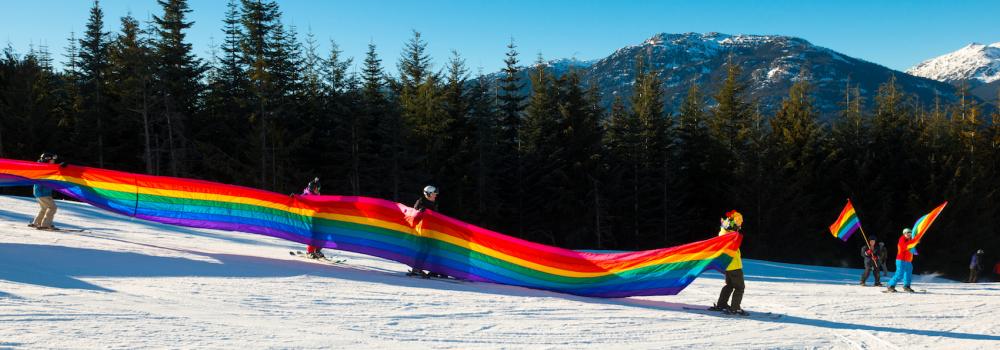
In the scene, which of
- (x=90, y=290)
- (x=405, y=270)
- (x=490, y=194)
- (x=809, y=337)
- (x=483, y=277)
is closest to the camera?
(x=90, y=290)

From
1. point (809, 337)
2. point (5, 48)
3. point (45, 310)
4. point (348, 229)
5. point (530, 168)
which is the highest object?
point (5, 48)

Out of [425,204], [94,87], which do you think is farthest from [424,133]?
[425,204]

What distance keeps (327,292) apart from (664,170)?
1388 inches

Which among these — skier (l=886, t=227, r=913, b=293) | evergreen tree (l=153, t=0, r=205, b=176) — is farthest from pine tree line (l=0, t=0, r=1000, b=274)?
skier (l=886, t=227, r=913, b=293)

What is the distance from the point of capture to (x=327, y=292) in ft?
29.7

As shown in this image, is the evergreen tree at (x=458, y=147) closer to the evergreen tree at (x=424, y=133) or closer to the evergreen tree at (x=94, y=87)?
the evergreen tree at (x=424, y=133)

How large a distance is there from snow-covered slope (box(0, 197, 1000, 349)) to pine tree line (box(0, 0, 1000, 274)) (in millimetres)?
21767

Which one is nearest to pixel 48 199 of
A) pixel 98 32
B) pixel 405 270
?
pixel 405 270

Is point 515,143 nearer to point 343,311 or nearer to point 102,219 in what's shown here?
point 102,219

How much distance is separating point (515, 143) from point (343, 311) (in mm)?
32574

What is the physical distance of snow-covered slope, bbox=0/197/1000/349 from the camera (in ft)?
21.4

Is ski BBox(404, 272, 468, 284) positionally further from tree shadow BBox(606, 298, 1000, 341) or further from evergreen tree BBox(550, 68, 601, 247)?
evergreen tree BBox(550, 68, 601, 247)

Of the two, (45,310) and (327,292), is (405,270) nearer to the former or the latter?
(327,292)

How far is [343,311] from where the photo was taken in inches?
317
